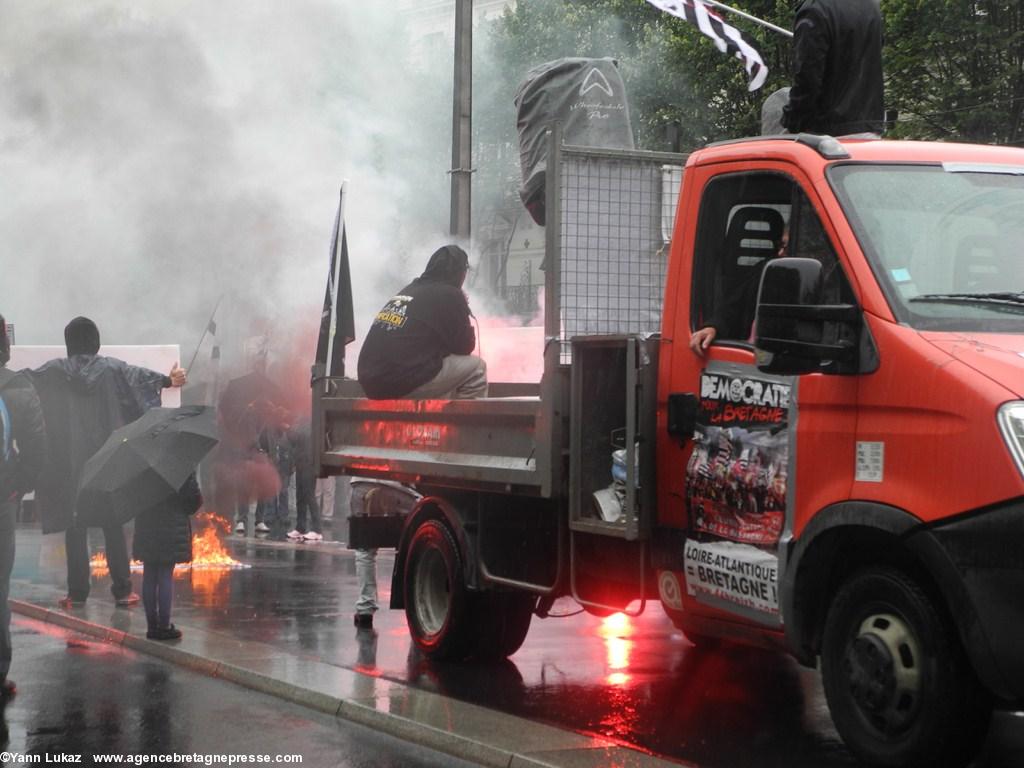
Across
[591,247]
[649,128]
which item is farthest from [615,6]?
[591,247]

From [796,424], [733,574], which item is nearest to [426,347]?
[733,574]

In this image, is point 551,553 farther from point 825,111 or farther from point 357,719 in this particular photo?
point 825,111

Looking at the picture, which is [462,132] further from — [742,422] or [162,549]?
[742,422]

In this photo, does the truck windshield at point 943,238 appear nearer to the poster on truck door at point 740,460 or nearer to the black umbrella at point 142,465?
the poster on truck door at point 740,460

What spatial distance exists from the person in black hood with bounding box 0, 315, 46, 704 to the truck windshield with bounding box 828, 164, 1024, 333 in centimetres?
426

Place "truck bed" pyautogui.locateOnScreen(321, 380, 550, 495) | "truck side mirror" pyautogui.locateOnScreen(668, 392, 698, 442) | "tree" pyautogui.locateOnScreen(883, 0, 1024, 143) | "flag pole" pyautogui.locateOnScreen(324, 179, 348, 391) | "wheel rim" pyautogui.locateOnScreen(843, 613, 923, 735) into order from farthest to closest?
"tree" pyautogui.locateOnScreen(883, 0, 1024, 143) < "flag pole" pyautogui.locateOnScreen(324, 179, 348, 391) < "truck bed" pyautogui.locateOnScreen(321, 380, 550, 495) < "truck side mirror" pyautogui.locateOnScreen(668, 392, 698, 442) < "wheel rim" pyautogui.locateOnScreen(843, 613, 923, 735)

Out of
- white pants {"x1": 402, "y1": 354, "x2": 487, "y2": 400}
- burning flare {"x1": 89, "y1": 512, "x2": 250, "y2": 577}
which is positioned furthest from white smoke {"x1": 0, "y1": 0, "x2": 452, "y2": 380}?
white pants {"x1": 402, "y1": 354, "x2": 487, "y2": 400}

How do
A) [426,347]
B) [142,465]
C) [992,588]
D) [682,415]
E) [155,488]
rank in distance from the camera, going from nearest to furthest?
1. [992,588]
2. [682,415]
3. [426,347]
4. [142,465]
5. [155,488]

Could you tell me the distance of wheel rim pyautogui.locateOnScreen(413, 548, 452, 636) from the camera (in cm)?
865

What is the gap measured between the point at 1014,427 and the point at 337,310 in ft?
20.5

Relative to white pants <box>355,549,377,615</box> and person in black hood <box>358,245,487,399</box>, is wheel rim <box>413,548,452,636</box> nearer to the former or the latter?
person in black hood <box>358,245,487,399</box>

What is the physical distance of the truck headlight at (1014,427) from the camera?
496 cm

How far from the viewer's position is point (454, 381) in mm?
8664

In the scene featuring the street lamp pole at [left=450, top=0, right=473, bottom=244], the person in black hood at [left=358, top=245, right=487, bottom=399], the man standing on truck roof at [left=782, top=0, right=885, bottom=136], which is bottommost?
the person in black hood at [left=358, top=245, right=487, bottom=399]
